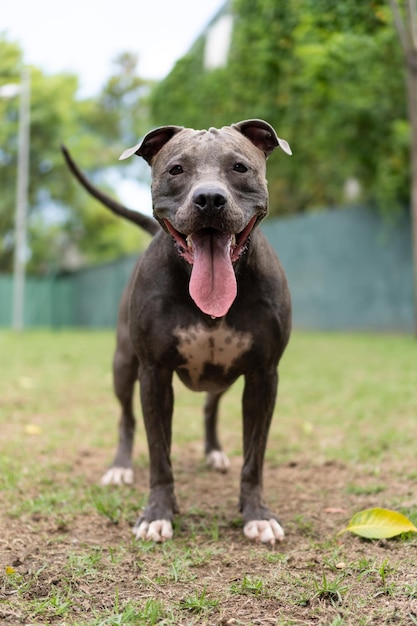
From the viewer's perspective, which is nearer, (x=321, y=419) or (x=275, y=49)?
(x=321, y=419)

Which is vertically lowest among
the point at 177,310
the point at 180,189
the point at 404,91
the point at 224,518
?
the point at 224,518

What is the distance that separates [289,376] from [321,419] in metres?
2.71

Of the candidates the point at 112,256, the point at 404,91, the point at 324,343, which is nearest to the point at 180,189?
the point at 324,343

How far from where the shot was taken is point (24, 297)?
26875mm

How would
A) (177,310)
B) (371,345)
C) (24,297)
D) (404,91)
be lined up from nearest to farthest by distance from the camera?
(177,310)
(371,345)
(404,91)
(24,297)

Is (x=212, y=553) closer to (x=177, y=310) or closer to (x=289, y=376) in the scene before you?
(x=177, y=310)

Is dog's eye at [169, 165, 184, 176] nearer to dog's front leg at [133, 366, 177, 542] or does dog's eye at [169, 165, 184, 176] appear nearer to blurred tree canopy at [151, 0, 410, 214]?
dog's front leg at [133, 366, 177, 542]

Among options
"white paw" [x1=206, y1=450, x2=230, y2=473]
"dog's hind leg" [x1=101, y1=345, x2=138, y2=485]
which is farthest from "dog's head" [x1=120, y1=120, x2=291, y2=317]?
"white paw" [x1=206, y1=450, x2=230, y2=473]

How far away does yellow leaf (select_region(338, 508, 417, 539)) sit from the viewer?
2760 mm

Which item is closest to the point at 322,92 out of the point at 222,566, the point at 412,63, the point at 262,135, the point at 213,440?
the point at 412,63

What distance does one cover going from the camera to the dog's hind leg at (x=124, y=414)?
3.91 meters

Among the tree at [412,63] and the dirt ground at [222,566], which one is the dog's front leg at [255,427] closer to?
the dirt ground at [222,566]

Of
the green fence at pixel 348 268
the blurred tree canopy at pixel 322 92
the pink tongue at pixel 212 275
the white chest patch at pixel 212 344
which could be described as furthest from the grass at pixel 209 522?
the green fence at pixel 348 268

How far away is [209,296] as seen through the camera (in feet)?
8.75
